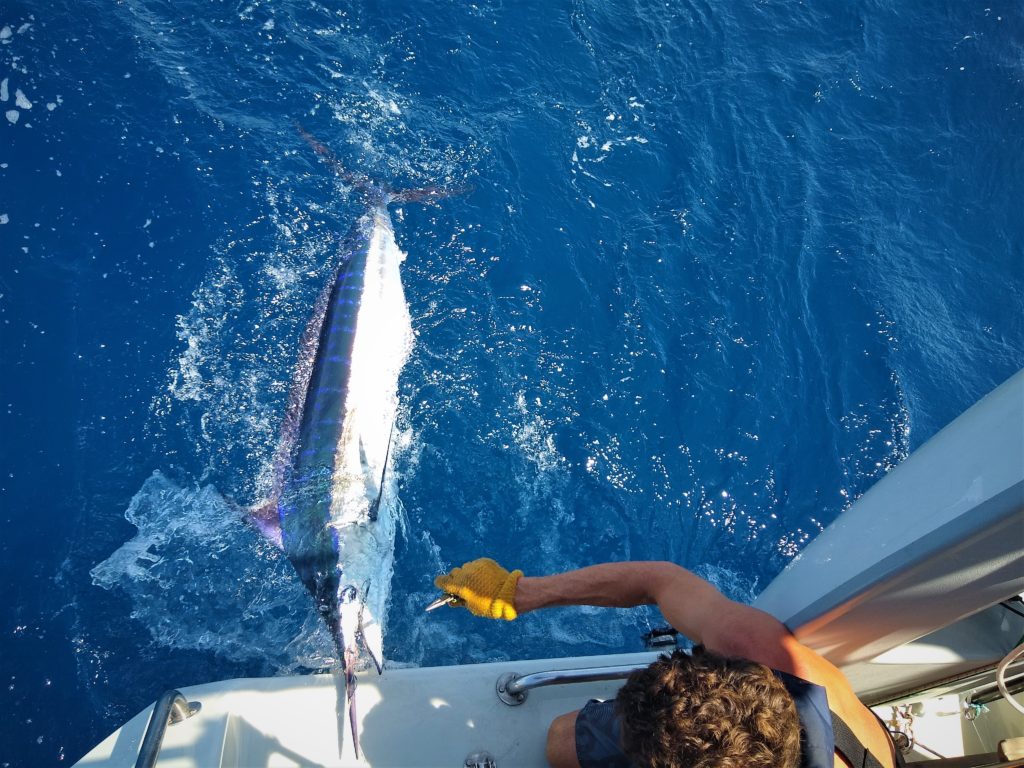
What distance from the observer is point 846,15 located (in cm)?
640

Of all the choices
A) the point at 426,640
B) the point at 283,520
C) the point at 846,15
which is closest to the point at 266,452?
the point at 283,520

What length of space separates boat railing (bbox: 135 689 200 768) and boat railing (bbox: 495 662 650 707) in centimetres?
113

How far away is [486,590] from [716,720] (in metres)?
1.07

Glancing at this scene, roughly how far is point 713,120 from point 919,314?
2418mm

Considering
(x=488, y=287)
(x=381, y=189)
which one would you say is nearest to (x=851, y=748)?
(x=488, y=287)

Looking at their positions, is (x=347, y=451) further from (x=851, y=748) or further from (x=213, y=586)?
(x=851, y=748)

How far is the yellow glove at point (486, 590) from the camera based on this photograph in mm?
2377

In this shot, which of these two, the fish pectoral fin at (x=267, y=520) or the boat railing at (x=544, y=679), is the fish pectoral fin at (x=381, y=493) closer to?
the fish pectoral fin at (x=267, y=520)

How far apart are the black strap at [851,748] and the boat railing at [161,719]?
6.48ft

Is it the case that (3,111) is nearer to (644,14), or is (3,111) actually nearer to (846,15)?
(644,14)

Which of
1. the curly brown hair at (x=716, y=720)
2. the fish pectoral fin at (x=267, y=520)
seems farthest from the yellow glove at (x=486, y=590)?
the fish pectoral fin at (x=267, y=520)

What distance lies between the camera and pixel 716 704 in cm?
151

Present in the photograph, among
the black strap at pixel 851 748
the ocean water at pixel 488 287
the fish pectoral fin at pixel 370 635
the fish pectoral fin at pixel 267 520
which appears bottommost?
the black strap at pixel 851 748

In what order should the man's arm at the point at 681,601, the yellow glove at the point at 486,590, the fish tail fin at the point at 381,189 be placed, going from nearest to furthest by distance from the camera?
the man's arm at the point at 681,601, the yellow glove at the point at 486,590, the fish tail fin at the point at 381,189
